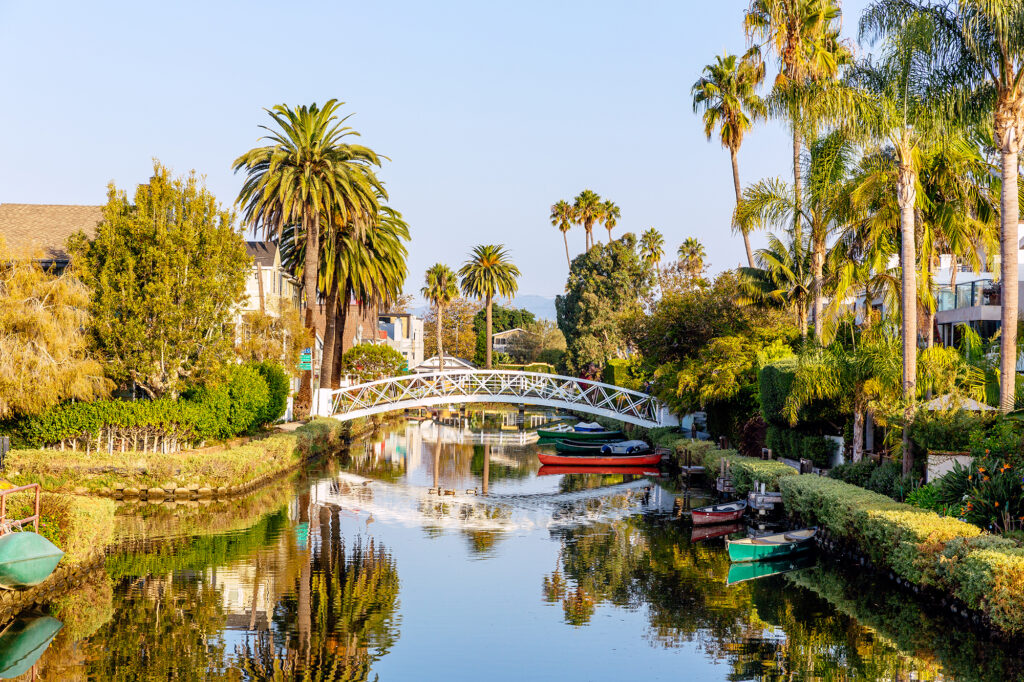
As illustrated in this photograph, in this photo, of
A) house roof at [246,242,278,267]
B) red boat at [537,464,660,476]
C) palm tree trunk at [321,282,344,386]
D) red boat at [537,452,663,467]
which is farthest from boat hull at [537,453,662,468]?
house roof at [246,242,278,267]

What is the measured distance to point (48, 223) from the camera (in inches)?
1789

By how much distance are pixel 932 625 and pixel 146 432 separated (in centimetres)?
2771

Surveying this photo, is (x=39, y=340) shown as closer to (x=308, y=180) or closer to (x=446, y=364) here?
(x=308, y=180)

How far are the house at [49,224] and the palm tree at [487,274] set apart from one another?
207 ft

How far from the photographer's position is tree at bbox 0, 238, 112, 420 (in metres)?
31.8

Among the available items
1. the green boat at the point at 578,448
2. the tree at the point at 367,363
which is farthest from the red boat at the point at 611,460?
the tree at the point at 367,363

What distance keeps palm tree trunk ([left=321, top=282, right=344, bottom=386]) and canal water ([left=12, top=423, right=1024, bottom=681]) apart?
76.9 feet

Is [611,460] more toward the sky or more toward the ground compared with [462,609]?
more toward the sky

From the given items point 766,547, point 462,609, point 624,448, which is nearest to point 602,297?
point 624,448

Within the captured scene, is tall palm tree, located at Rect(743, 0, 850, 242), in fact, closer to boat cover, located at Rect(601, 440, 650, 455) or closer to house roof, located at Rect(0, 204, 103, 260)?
boat cover, located at Rect(601, 440, 650, 455)

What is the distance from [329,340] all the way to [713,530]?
109ft

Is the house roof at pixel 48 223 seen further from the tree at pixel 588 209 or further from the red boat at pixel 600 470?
the tree at pixel 588 209

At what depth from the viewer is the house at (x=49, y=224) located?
42500 mm

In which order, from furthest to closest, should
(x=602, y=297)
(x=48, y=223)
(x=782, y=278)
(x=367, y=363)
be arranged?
(x=602, y=297)
(x=367, y=363)
(x=48, y=223)
(x=782, y=278)
